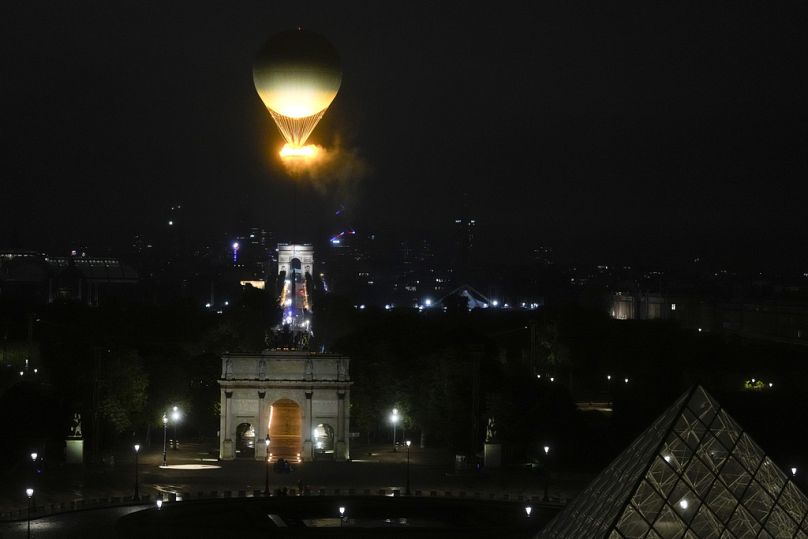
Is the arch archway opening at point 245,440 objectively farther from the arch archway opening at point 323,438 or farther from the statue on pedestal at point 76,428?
the statue on pedestal at point 76,428

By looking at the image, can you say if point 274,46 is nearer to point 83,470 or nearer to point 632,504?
point 83,470

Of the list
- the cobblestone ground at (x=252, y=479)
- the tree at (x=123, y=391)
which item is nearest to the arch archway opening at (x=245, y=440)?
the cobblestone ground at (x=252, y=479)

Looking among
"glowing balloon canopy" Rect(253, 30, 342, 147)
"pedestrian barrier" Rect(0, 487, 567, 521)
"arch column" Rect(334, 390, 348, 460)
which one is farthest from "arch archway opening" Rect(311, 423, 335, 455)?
"glowing balloon canopy" Rect(253, 30, 342, 147)

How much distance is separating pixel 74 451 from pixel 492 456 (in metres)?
18.4

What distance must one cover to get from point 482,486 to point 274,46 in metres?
32.2

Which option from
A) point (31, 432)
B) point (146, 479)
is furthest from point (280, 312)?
point (146, 479)

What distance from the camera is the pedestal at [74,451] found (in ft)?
245

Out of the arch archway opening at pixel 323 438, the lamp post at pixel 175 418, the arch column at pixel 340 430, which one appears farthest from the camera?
the lamp post at pixel 175 418

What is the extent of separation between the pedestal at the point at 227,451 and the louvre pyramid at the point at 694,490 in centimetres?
3583

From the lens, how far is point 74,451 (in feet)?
246

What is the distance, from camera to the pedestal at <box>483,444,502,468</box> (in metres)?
75.8

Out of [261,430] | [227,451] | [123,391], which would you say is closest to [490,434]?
[261,430]

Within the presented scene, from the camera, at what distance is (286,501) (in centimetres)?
6362

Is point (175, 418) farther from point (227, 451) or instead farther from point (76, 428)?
point (76, 428)
